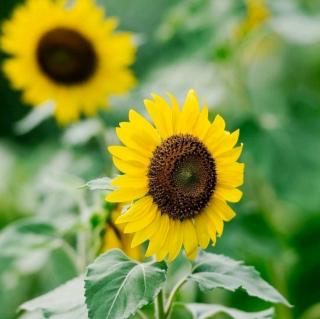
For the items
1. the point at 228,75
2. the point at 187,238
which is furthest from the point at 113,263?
the point at 228,75

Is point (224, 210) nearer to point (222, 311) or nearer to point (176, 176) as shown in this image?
point (176, 176)

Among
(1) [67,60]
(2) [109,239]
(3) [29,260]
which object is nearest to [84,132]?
(1) [67,60]

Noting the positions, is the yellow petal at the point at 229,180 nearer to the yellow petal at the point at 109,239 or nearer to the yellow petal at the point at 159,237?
the yellow petal at the point at 159,237

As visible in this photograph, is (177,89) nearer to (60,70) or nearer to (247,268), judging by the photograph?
(60,70)

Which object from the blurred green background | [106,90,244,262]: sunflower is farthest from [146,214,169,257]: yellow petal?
the blurred green background

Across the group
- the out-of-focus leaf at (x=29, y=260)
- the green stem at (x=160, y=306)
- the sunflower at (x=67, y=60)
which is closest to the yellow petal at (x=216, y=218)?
the green stem at (x=160, y=306)

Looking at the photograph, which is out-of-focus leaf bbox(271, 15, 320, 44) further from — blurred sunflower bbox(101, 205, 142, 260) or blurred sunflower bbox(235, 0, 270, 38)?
blurred sunflower bbox(101, 205, 142, 260)
